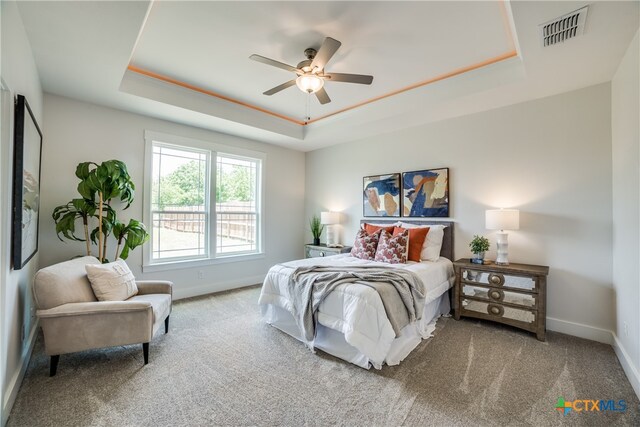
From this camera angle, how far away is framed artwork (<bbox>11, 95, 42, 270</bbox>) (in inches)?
74.4

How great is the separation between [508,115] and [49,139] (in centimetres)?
545

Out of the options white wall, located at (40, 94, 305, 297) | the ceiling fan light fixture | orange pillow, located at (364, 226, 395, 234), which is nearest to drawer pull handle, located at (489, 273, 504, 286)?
orange pillow, located at (364, 226, 395, 234)

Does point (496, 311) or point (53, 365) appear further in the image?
point (496, 311)

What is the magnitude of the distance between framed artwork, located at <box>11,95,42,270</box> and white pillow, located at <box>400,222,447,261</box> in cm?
384

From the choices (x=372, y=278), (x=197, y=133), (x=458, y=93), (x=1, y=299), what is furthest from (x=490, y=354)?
(x=197, y=133)

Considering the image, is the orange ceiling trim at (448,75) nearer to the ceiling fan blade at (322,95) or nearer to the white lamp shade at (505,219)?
the ceiling fan blade at (322,95)

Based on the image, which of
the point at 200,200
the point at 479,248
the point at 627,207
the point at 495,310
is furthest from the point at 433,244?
the point at 200,200

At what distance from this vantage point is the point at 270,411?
1.84m

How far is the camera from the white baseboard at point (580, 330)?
2.80 metres

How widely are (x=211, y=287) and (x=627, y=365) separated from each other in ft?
15.7

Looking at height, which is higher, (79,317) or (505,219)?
(505,219)

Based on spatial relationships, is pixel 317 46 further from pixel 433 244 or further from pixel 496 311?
pixel 496 311

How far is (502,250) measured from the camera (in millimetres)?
3223

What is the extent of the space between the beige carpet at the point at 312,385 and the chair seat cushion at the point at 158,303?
313 millimetres
